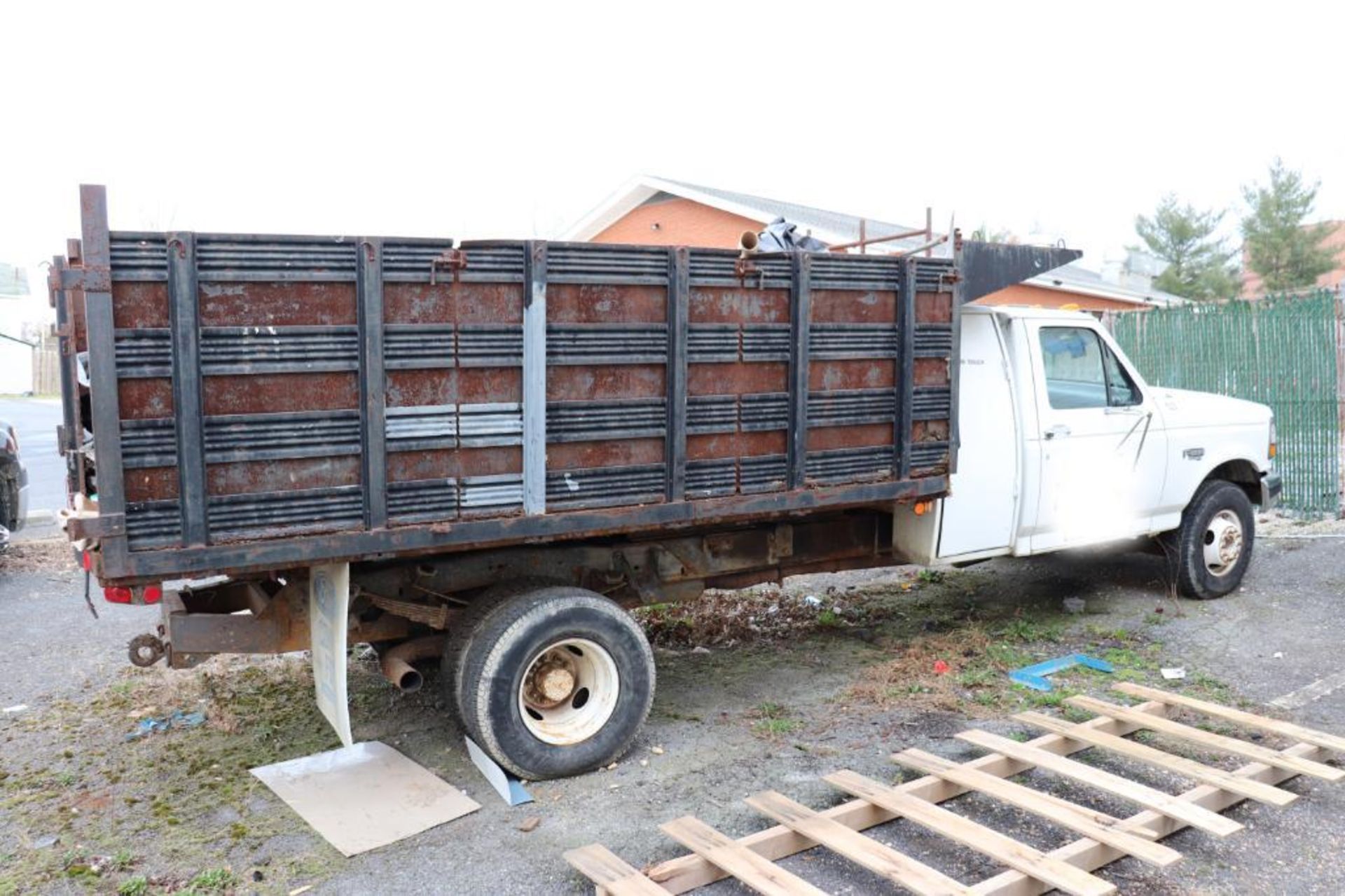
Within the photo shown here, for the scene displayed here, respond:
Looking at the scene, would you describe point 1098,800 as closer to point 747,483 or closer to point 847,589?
point 747,483

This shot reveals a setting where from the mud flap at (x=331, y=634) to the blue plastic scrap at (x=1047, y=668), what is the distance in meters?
3.69

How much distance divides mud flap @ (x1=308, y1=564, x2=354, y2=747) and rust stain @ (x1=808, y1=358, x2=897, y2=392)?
7.90 ft

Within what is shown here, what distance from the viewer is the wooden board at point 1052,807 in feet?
12.0

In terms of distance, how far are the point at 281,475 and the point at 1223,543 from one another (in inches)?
261

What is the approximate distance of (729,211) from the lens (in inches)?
765

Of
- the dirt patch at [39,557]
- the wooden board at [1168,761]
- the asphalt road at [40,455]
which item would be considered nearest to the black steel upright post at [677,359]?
the wooden board at [1168,761]

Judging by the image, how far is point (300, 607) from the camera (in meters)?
4.62

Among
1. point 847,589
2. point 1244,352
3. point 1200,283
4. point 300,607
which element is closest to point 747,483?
point 300,607

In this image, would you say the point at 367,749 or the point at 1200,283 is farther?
the point at 1200,283

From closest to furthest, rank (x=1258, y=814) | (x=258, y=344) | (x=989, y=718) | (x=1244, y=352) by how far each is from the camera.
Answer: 1. (x=258, y=344)
2. (x=1258, y=814)
3. (x=989, y=718)
4. (x=1244, y=352)

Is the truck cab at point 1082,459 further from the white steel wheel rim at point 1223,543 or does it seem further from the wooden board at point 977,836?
the wooden board at point 977,836

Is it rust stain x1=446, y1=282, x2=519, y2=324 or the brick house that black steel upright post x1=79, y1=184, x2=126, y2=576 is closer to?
rust stain x1=446, y1=282, x2=519, y2=324

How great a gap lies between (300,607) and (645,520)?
62.6 inches

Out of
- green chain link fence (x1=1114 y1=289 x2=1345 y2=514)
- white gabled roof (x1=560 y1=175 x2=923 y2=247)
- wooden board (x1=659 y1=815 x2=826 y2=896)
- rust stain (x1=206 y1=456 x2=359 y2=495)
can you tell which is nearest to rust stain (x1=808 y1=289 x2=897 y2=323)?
rust stain (x1=206 y1=456 x2=359 y2=495)
